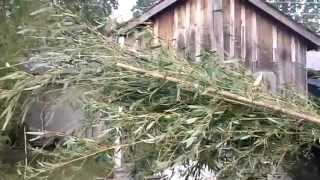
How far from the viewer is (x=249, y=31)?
7832 mm

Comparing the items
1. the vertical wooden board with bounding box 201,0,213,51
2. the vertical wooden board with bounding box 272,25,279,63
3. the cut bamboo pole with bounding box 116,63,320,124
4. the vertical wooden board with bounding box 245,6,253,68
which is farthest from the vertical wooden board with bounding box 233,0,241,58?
the cut bamboo pole with bounding box 116,63,320,124

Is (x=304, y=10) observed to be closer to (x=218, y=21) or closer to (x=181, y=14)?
(x=181, y=14)

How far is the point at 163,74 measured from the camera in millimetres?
3098

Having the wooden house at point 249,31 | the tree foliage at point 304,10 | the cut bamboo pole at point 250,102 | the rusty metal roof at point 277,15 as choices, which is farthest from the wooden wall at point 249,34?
the tree foliage at point 304,10

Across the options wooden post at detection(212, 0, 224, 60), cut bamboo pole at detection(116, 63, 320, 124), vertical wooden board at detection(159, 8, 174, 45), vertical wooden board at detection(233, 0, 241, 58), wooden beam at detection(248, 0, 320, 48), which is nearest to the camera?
cut bamboo pole at detection(116, 63, 320, 124)

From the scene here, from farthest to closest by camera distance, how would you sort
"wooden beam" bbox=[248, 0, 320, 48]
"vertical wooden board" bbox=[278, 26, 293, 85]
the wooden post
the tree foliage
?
1. the tree foliage
2. "vertical wooden board" bbox=[278, 26, 293, 85]
3. "wooden beam" bbox=[248, 0, 320, 48]
4. the wooden post

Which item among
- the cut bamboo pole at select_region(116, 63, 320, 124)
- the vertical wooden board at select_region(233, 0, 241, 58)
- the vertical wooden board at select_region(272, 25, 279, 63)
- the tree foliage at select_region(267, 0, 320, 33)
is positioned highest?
the tree foliage at select_region(267, 0, 320, 33)

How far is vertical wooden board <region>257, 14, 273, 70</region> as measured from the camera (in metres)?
7.82

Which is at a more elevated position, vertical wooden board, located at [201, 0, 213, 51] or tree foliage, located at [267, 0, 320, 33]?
tree foliage, located at [267, 0, 320, 33]

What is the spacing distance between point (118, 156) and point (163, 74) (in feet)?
2.18

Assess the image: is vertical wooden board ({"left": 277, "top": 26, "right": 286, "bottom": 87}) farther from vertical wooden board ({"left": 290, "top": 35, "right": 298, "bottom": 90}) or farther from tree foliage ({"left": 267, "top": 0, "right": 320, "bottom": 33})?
tree foliage ({"left": 267, "top": 0, "right": 320, "bottom": 33})

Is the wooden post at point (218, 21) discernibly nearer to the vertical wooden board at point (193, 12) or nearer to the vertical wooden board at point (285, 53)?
the vertical wooden board at point (193, 12)

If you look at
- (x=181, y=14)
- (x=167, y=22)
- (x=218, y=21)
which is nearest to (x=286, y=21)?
(x=218, y=21)

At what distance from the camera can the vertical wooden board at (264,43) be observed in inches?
308
